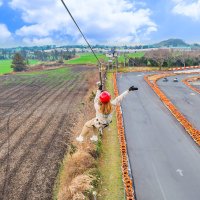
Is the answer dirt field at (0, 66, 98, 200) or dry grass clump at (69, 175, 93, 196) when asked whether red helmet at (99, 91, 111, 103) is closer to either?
dry grass clump at (69, 175, 93, 196)

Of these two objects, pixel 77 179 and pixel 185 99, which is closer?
pixel 77 179

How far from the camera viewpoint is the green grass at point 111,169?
1623 cm

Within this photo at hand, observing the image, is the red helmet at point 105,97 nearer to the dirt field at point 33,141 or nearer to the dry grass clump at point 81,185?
the dry grass clump at point 81,185

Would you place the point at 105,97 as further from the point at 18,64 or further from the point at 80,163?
the point at 18,64

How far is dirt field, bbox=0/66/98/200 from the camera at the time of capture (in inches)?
741

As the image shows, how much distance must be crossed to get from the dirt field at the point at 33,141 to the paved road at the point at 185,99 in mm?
12304

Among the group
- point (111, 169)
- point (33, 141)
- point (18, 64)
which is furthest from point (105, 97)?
point (18, 64)

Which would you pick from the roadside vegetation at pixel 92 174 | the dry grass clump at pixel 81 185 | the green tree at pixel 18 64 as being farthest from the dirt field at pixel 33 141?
the green tree at pixel 18 64

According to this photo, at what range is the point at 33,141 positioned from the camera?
27250 millimetres

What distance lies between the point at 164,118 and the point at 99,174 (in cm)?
1549

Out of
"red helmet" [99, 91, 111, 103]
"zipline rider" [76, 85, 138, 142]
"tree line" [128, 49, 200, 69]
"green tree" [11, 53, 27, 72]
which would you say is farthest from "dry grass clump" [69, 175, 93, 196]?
"green tree" [11, 53, 27, 72]

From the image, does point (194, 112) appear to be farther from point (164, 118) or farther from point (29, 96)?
point (29, 96)

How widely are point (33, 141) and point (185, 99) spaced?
23354 millimetres

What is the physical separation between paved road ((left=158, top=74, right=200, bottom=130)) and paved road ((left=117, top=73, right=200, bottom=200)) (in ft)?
7.21
